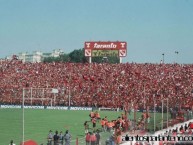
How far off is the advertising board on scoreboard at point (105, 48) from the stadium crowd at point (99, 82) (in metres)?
5.95

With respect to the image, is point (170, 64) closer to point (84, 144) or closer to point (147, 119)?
point (147, 119)

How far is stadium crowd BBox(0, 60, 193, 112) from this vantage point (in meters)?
52.4

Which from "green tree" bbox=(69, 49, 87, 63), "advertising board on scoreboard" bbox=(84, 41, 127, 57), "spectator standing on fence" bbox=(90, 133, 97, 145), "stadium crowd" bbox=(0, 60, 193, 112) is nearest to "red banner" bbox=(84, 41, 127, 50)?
"advertising board on scoreboard" bbox=(84, 41, 127, 57)

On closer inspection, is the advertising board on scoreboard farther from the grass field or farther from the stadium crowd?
the grass field

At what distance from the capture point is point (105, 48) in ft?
240

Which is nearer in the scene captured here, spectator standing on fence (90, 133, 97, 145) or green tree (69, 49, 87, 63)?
spectator standing on fence (90, 133, 97, 145)

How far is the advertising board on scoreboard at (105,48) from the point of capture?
71.6 meters

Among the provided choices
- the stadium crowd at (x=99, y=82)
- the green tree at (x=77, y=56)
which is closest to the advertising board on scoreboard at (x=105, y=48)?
the stadium crowd at (x=99, y=82)

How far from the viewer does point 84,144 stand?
23.5 meters

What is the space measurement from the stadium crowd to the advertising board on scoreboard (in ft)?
19.5

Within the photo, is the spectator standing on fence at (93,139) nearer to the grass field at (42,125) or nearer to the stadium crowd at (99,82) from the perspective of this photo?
the grass field at (42,125)

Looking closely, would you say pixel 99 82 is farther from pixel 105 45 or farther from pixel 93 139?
pixel 93 139

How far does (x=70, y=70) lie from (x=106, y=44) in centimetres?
1057

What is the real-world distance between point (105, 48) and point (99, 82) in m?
15.7
